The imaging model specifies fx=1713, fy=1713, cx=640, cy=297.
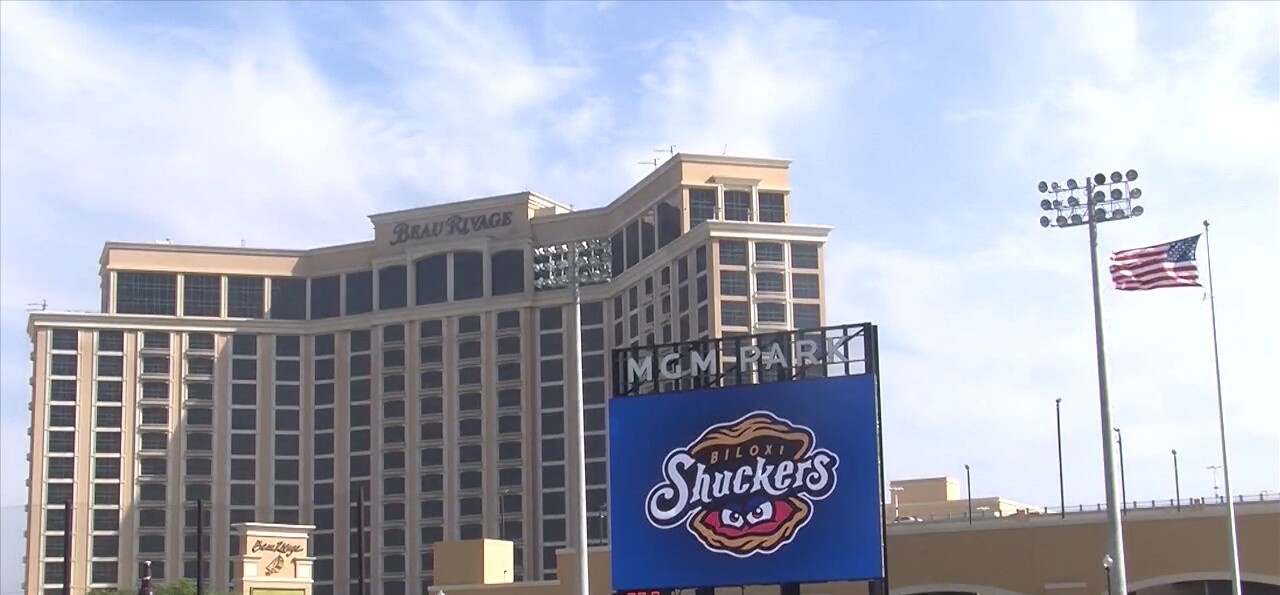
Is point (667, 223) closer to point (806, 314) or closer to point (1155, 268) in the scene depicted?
point (806, 314)

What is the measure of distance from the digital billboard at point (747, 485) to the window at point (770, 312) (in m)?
76.4

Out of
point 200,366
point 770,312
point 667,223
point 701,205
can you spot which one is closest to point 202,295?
point 200,366

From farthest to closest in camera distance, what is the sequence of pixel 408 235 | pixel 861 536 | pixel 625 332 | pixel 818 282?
pixel 408 235
pixel 625 332
pixel 818 282
pixel 861 536

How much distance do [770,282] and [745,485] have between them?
3193 inches

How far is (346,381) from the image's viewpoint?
183000 millimetres

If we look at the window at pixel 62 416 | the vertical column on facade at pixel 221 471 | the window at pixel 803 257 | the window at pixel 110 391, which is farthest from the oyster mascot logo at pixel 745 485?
the window at pixel 62 416

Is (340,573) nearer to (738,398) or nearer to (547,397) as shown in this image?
(547,397)

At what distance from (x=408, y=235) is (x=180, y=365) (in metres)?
27.5

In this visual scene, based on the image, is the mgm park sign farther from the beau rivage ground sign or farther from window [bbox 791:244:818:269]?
the beau rivage ground sign

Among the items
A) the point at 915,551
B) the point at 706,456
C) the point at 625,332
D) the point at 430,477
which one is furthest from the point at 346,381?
the point at 706,456

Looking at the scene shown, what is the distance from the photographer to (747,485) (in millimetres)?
67188

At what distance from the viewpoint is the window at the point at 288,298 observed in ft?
604

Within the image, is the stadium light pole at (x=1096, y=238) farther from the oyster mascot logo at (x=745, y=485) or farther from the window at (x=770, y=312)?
the window at (x=770, y=312)

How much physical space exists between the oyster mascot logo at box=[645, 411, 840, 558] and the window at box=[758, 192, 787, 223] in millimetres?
84518
